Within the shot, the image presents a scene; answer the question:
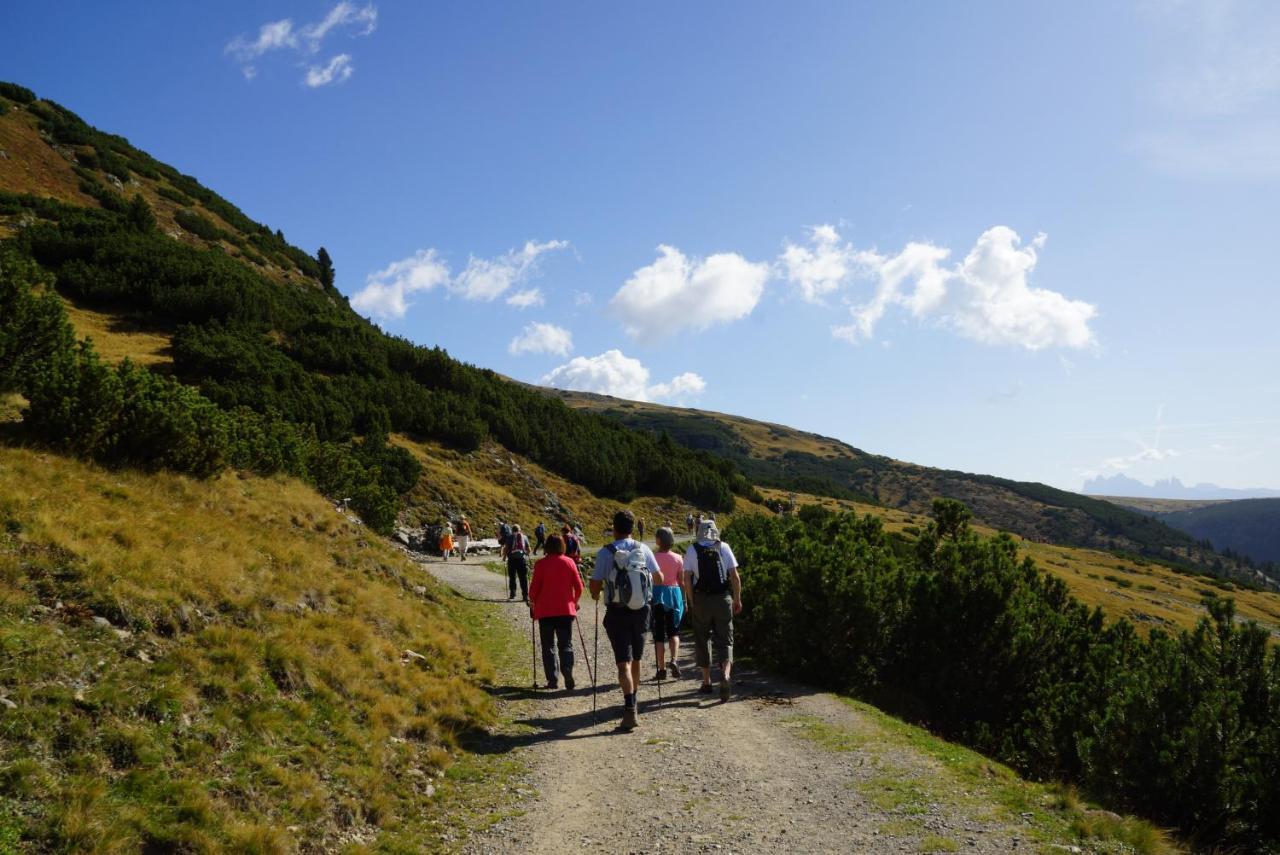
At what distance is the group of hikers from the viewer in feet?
27.7

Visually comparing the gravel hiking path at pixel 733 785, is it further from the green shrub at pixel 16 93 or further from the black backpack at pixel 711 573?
the green shrub at pixel 16 93

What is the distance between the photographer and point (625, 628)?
844 cm

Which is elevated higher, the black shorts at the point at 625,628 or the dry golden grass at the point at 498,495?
the dry golden grass at the point at 498,495

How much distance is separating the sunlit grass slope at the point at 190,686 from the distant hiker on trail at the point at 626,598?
205 centimetres

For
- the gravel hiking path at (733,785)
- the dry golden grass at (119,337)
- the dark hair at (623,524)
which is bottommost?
the gravel hiking path at (733,785)

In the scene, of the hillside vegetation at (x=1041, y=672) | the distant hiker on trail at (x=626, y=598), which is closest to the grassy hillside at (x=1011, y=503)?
the hillside vegetation at (x=1041, y=672)

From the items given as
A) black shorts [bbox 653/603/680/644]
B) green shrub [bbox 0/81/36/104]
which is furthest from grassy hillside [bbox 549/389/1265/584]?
black shorts [bbox 653/603/680/644]

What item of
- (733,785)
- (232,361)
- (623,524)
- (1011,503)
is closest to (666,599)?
(623,524)

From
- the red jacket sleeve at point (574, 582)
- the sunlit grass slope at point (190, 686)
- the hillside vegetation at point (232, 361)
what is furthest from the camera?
the hillside vegetation at point (232, 361)

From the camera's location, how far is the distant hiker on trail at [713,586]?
9.53m

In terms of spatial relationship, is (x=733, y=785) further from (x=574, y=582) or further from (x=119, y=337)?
(x=119, y=337)

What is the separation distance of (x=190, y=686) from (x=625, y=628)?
4495 millimetres

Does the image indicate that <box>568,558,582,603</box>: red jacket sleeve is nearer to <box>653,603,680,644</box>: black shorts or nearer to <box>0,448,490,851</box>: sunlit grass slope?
<box>653,603,680,644</box>: black shorts

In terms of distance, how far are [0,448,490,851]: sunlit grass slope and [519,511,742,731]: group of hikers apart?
4.97ft
